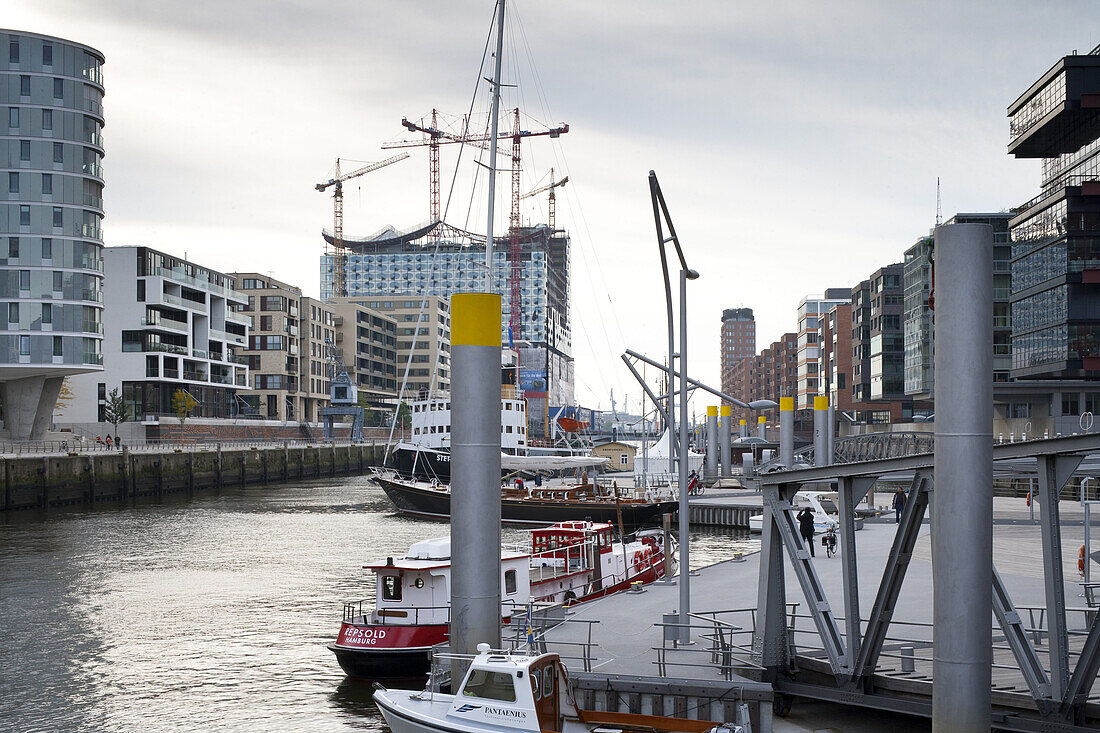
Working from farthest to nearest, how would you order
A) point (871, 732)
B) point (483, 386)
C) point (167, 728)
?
point (167, 728)
point (871, 732)
point (483, 386)

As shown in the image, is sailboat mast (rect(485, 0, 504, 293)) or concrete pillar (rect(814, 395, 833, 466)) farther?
concrete pillar (rect(814, 395, 833, 466))

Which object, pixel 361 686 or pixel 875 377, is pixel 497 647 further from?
pixel 875 377

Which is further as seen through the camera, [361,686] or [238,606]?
[238,606]

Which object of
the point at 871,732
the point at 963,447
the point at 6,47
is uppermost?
the point at 6,47

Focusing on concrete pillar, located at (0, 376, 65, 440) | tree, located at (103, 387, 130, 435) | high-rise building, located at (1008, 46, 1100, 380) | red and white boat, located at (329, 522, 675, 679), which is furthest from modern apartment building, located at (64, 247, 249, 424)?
red and white boat, located at (329, 522, 675, 679)

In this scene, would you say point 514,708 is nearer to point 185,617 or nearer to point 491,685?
point 491,685

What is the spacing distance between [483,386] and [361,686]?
46.7 feet

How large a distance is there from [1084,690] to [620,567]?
913 inches

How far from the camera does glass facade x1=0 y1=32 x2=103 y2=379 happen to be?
307 feet

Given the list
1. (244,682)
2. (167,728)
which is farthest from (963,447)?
(244,682)

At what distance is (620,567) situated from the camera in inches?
1479

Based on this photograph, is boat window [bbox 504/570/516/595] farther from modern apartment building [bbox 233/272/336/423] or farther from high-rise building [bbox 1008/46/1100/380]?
modern apartment building [bbox 233/272/336/423]

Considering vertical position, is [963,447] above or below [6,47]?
below

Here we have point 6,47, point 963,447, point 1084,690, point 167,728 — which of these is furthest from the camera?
point 6,47
